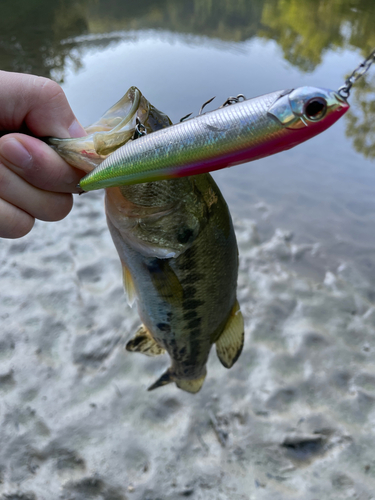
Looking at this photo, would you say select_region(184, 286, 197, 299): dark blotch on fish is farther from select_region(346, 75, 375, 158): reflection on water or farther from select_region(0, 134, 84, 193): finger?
select_region(346, 75, 375, 158): reflection on water

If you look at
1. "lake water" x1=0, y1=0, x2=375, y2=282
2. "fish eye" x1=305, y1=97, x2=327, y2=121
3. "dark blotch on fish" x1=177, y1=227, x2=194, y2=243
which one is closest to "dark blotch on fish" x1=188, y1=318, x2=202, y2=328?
"dark blotch on fish" x1=177, y1=227, x2=194, y2=243

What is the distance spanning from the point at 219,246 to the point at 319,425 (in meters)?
2.26

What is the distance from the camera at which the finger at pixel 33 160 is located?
1.47m

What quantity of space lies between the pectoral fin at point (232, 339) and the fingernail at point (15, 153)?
1.52m

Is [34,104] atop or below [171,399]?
atop

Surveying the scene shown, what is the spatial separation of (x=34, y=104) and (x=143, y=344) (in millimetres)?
1745

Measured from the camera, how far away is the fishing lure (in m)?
0.80

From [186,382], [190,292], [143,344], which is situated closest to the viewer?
[190,292]

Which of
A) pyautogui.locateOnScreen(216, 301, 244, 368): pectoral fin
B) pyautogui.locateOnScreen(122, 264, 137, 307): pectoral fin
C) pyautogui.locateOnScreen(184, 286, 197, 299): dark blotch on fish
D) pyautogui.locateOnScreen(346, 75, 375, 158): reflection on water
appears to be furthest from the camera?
pyautogui.locateOnScreen(346, 75, 375, 158): reflection on water

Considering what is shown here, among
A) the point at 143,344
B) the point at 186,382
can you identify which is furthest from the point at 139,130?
the point at 186,382

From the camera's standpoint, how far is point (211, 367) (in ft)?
11.8

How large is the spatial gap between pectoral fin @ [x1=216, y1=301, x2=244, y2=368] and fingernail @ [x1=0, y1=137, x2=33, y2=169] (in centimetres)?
152

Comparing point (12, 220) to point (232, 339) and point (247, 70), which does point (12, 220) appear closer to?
point (232, 339)

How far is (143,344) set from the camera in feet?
8.63
